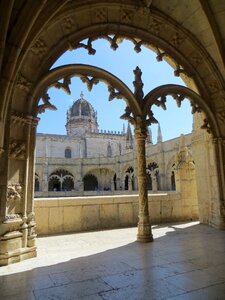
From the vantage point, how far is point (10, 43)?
218cm

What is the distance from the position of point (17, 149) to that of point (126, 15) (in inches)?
111

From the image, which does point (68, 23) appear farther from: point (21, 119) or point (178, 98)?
point (178, 98)

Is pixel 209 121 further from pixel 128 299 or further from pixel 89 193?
pixel 89 193

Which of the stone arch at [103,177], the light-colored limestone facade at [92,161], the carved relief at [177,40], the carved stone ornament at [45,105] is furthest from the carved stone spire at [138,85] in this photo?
the stone arch at [103,177]

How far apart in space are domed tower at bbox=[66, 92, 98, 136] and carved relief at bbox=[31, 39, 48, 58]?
35.6 m

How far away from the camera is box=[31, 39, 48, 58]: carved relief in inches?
127

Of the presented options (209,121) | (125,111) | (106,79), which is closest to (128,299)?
(125,111)

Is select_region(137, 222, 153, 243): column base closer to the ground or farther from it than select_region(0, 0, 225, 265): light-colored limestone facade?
closer to the ground

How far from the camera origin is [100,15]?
3742 mm

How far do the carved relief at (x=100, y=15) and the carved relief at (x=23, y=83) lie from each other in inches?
61.6

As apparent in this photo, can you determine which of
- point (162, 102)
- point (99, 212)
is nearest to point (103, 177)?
point (99, 212)

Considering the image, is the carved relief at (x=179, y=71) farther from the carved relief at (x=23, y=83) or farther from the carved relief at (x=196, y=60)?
the carved relief at (x=23, y=83)

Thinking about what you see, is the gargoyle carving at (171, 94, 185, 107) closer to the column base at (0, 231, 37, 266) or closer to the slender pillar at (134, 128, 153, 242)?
the slender pillar at (134, 128, 153, 242)

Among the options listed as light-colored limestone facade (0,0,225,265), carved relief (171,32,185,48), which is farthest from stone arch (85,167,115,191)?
carved relief (171,32,185,48)
